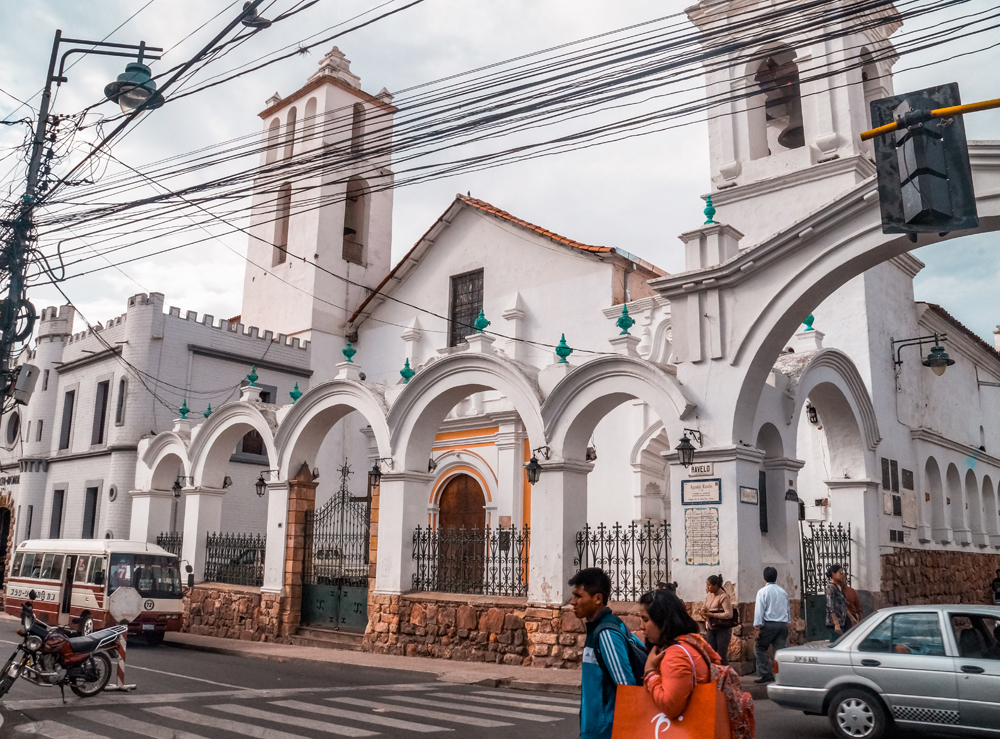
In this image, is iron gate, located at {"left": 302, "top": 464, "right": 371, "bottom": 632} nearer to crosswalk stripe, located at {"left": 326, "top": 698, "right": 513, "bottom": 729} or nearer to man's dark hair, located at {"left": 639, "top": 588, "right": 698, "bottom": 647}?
crosswalk stripe, located at {"left": 326, "top": 698, "right": 513, "bottom": 729}

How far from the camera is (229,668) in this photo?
13.4 metres

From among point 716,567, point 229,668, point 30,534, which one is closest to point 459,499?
point 229,668

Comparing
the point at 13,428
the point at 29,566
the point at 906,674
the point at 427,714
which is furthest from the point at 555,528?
the point at 13,428

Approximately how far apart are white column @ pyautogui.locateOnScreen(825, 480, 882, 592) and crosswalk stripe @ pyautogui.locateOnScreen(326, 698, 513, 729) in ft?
29.4

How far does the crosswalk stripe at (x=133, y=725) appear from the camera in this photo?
7824 millimetres

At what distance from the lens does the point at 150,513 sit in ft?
70.3

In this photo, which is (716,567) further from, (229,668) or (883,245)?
(229,668)

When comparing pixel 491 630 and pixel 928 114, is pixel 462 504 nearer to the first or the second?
pixel 491 630

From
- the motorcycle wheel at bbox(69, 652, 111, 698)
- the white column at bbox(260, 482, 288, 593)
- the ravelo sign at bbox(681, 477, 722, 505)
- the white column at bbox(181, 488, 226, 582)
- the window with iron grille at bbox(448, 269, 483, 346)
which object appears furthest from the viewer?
the window with iron grille at bbox(448, 269, 483, 346)

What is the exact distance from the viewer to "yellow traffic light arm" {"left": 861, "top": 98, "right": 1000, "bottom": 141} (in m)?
6.42

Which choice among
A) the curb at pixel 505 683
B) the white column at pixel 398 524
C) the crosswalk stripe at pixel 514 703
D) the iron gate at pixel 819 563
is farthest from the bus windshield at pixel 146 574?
the iron gate at pixel 819 563

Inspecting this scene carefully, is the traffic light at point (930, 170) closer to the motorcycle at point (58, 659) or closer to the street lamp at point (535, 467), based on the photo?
the street lamp at point (535, 467)

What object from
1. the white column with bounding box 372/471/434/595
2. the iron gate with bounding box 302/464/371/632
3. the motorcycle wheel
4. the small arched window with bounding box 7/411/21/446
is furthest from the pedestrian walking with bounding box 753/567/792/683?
the small arched window with bounding box 7/411/21/446

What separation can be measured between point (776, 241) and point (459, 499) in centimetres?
1209
